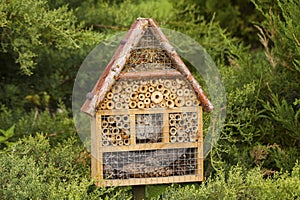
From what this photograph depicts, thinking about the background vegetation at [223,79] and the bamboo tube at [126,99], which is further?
the bamboo tube at [126,99]

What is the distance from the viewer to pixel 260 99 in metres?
4.29

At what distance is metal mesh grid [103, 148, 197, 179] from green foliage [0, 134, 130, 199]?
0.38 ft

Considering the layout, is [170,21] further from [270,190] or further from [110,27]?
[270,190]

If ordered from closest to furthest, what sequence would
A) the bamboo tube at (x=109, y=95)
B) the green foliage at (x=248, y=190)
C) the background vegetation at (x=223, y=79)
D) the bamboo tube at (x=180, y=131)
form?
the green foliage at (x=248, y=190), the background vegetation at (x=223, y=79), the bamboo tube at (x=109, y=95), the bamboo tube at (x=180, y=131)

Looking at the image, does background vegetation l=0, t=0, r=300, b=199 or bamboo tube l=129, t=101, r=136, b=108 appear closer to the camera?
background vegetation l=0, t=0, r=300, b=199

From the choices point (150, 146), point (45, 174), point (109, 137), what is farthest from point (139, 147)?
point (45, 174)

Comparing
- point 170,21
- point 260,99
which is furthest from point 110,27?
point 260,99

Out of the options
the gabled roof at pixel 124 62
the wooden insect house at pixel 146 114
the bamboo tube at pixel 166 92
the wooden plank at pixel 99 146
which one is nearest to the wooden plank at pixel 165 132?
the wooden insect house at pixel 146 114

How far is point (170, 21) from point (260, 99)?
69.8 inches

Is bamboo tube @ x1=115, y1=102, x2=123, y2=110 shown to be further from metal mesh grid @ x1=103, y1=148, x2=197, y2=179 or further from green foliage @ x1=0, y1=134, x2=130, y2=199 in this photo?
green foliage @ x1=0, y1=134, x2=130, y2=199

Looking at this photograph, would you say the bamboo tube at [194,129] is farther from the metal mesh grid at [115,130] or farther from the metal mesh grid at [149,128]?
the metal mesh grid at [115,130]

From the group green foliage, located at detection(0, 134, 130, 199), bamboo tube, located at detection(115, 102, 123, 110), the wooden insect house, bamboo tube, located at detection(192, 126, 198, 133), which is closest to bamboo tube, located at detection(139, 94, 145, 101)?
the wooden insect house

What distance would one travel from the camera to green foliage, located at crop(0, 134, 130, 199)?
3078 mm

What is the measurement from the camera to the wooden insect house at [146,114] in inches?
129
